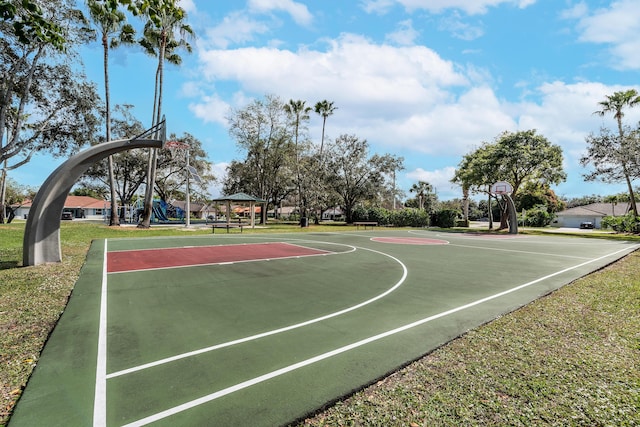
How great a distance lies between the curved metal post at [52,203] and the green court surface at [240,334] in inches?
50.3

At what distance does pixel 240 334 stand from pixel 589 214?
65.3m

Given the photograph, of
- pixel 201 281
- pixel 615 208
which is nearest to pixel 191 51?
pixel 201 281

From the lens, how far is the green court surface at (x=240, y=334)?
112 inches

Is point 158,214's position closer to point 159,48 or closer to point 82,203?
point 159,48

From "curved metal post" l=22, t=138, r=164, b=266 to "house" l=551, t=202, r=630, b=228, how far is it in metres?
64.4

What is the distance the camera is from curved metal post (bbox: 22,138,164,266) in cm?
891

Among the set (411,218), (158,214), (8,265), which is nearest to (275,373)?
(8,265)

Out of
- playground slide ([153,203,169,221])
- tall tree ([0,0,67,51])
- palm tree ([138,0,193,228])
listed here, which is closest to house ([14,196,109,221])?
playground slide ([153,203,169,221])

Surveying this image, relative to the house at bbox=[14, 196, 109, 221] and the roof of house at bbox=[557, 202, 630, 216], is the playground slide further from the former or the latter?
the roof of house at bbox=[557, 202, 630, 216]

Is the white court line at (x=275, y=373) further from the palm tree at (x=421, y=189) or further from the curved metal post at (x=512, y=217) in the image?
the palm tree at (x=421, y=189)

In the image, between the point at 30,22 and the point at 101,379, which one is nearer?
the point at 101,379

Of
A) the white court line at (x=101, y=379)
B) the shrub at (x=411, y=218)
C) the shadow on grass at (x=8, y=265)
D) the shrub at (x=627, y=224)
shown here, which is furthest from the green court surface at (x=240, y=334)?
the shrub at (x=411, y=218)

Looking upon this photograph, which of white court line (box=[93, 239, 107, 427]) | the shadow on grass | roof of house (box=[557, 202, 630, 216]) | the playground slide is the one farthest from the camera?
roof of house (box=[557, 202, 630, 216])

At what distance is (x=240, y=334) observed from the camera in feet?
14.8
